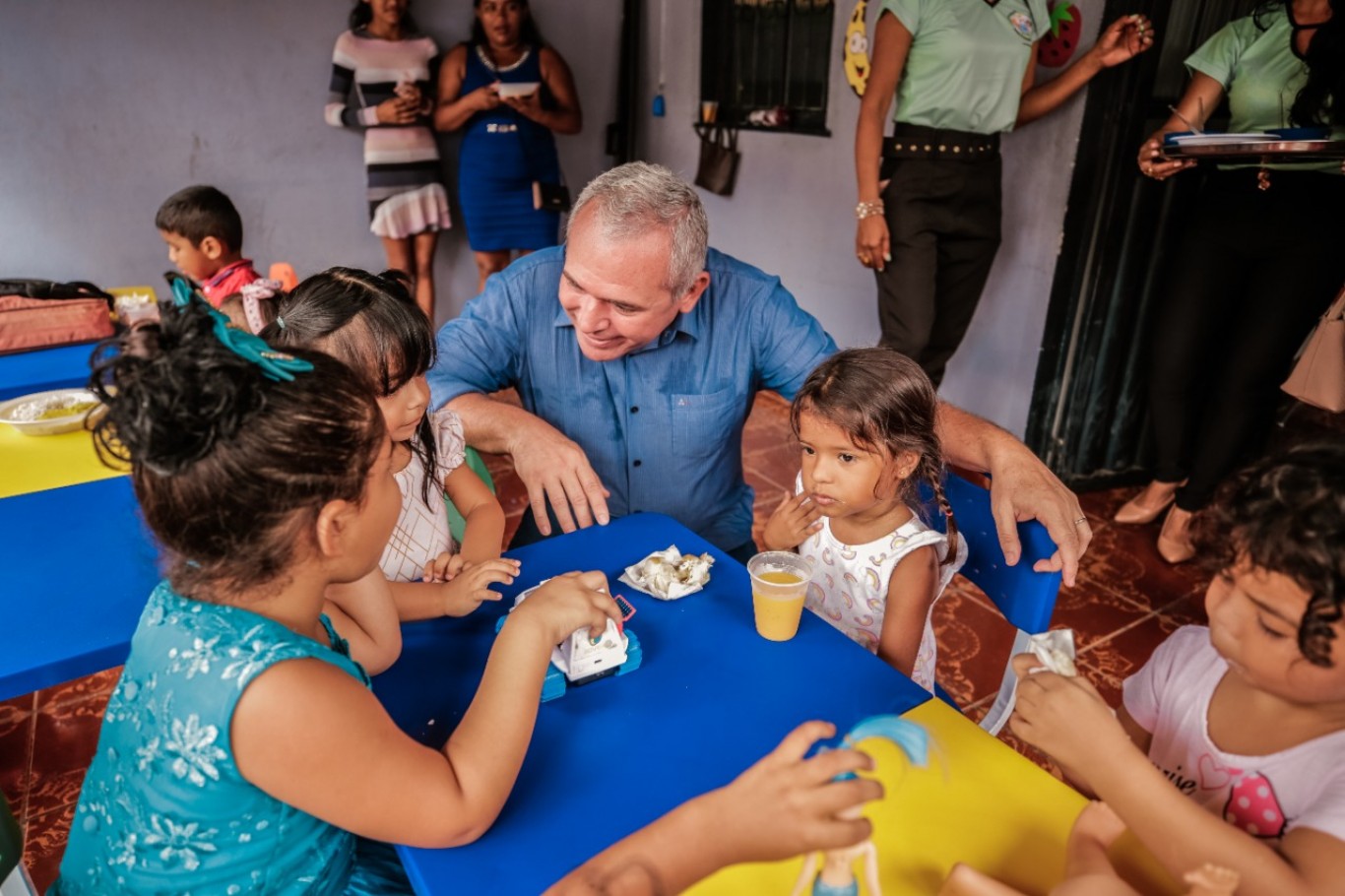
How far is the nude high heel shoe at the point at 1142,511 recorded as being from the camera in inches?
138

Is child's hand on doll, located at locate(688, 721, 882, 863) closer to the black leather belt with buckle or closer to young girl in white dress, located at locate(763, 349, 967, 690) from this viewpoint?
young girl in white dress, located at locate(763, 349, 967, 690)

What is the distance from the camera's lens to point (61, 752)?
2289mm

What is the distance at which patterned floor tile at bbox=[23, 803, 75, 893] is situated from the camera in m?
1.94

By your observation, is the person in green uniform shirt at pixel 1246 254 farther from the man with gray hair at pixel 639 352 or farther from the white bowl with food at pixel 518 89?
the white bowl with food at pixel 518 89

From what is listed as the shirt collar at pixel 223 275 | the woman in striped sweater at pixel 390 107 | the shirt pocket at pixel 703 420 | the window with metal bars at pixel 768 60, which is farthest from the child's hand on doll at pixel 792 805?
the woman in striped sweater at pixel 390 107

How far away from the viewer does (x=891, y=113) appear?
391 cm

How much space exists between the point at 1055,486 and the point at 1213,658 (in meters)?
0.43

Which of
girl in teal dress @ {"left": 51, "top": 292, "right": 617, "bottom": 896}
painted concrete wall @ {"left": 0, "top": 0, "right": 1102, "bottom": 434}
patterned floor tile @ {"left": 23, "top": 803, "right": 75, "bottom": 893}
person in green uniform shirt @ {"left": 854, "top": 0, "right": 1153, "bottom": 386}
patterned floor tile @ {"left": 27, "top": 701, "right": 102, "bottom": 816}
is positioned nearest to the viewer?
girl in teal dress @ {"left": 51, "top": 292, "right": 617, "bottom": 896}

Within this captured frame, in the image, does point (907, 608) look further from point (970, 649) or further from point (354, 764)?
point (970, 649)

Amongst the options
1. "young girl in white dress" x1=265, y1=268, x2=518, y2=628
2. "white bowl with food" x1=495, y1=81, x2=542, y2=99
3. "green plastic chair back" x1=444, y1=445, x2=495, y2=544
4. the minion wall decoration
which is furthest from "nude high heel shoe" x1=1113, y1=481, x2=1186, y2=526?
"white bowl with food" x1=495, y1=81, x2=542, y2=99

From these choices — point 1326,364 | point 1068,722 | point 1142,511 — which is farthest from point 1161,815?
point 1142,511

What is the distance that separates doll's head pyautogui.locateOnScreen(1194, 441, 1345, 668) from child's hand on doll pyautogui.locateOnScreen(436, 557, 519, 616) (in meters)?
0.94

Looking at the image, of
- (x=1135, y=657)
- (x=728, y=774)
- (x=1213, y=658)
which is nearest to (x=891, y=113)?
(x=1135, y=657)

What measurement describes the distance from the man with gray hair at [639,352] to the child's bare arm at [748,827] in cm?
95
